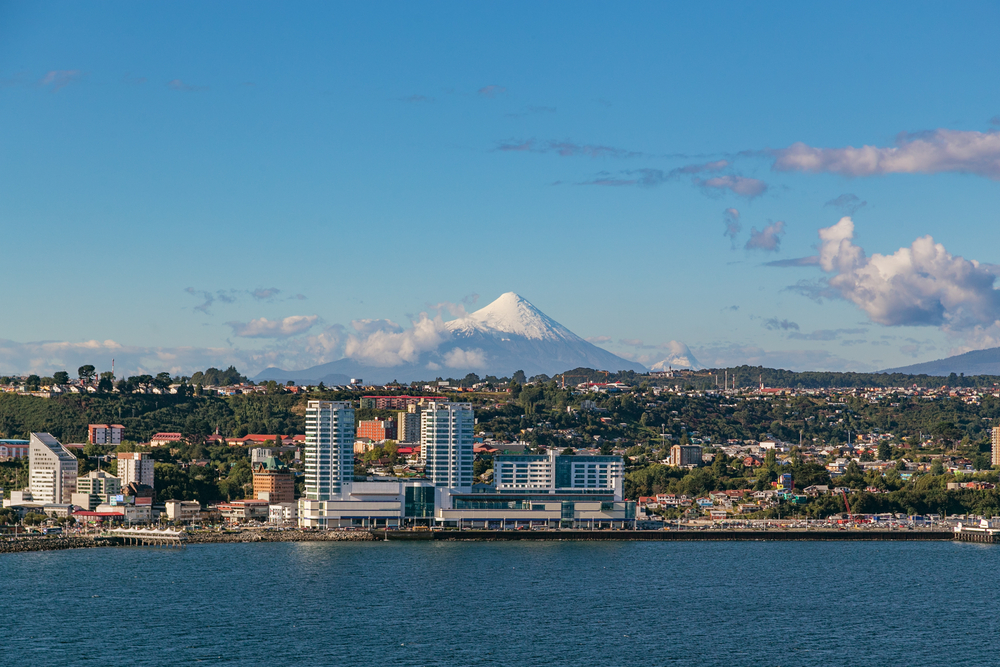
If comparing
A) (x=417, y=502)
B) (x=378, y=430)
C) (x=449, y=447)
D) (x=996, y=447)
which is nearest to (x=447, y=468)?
(x=449, y=447)

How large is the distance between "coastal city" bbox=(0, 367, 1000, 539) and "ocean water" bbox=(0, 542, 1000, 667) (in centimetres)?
1186

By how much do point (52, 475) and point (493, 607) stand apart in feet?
155

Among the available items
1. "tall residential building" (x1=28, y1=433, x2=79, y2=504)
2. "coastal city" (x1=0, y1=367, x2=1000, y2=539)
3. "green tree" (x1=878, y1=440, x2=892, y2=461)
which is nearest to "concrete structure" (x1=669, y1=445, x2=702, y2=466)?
"coastal city" (x1=0, y1=367, x2=1000, y2=539)

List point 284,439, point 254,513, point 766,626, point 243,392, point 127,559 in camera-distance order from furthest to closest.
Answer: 1. point 243,392
2. point 284,439
3. point 254,513
4. point 127,559
5. point 766,626

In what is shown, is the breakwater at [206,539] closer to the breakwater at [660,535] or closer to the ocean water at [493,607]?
the ocean water at [493,607]

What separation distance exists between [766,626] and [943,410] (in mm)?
133731

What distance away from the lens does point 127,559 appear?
62.5 metres

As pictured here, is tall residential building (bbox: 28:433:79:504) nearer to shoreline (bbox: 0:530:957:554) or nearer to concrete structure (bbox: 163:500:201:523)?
concrete structure (bbox: 163:500:201:523)

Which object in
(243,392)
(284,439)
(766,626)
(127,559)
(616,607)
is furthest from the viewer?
(243,392)

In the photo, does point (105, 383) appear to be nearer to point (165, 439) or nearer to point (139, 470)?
point (165, 439)

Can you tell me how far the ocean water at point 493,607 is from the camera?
3897cm

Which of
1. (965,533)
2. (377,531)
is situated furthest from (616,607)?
(965,533)

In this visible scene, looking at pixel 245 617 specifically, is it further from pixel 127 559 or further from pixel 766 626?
pixel 127 559

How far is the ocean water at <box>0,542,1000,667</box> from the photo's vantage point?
1534 inches
